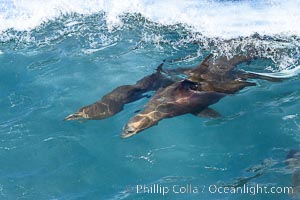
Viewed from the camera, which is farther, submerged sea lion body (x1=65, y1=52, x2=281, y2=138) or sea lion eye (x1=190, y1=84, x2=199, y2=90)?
sea lion eye (x1=190, y1=84, x2=199, y2=90)

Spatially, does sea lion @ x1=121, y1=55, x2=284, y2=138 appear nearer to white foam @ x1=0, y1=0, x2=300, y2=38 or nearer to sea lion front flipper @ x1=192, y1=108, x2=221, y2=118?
sea lion front flipper @ x1=192, y1=108, x2=221, y2=118

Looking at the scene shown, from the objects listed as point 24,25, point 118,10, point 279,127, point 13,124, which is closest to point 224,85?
point 279,127

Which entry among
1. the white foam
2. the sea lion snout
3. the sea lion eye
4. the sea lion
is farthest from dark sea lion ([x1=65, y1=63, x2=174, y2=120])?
the white foam

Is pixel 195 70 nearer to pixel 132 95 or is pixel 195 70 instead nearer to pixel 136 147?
pixel 132 95

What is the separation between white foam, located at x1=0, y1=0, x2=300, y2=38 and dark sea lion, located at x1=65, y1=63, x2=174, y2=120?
3034 mm

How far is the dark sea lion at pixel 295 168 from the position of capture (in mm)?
7449

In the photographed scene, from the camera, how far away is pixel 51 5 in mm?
15102

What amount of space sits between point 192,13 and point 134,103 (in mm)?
5187

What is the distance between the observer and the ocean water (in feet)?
27.2

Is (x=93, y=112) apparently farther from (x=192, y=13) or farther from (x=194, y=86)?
(x=192, y=13)

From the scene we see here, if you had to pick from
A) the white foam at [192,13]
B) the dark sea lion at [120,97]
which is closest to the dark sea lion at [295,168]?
the dark sea lion at [120,97]

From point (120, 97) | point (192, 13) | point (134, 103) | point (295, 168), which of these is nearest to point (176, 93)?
point (134, 103)

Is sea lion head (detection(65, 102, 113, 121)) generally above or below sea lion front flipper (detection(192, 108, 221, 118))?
above

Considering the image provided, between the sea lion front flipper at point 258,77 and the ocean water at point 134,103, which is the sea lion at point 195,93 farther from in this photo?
the ocean water at point 134,103
